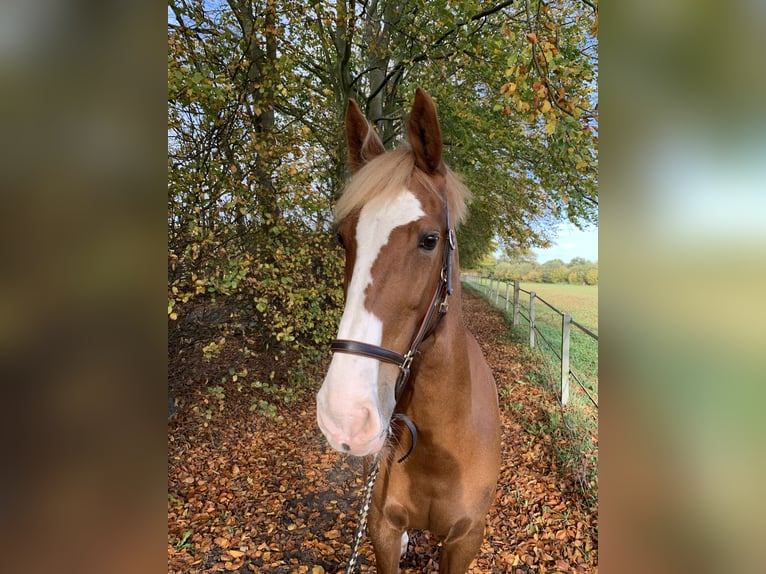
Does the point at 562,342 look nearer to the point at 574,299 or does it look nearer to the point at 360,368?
the point at 574,299

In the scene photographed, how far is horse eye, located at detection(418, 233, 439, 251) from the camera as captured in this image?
60.8 inches

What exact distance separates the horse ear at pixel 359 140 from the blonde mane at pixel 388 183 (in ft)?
1.18

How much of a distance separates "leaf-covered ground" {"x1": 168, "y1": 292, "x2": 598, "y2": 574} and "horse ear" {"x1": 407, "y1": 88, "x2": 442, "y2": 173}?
138 inches

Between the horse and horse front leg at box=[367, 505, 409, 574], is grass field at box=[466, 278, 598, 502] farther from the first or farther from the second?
horse front leg at box=[367, 505, 409, 574]

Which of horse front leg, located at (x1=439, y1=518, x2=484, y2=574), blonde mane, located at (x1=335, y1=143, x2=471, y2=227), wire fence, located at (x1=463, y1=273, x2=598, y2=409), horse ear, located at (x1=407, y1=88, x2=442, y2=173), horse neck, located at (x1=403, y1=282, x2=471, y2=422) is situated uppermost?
horse ear, located at (x1=407, y1=88, x2=442, y2=173)

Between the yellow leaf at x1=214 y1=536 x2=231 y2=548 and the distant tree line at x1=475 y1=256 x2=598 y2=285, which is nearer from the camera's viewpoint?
the yellow leaf at x1=214 y1=536 x2=231 y2=548

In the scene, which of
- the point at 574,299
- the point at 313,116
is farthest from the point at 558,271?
the point at 313,116

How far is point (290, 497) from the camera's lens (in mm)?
4199

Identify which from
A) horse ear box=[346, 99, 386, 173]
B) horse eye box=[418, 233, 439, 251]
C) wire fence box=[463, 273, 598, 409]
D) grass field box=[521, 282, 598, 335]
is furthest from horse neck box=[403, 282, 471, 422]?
grass field box=[521, 282, 598, 335]

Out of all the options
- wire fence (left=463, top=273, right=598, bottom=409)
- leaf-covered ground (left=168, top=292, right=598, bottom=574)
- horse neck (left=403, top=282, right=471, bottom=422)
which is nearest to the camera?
horse neck (left=403, top=282, right=471, bottom=422)

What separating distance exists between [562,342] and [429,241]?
197 inches

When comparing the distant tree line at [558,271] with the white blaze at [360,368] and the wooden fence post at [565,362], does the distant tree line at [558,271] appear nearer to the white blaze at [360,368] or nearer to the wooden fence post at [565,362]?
the wooden fence post at [565,362]
